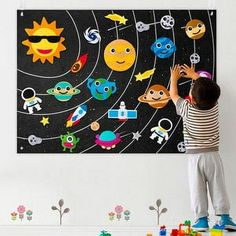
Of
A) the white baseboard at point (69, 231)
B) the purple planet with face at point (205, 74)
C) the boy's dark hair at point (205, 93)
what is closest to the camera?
the boy's dark hair at point (205, 93)

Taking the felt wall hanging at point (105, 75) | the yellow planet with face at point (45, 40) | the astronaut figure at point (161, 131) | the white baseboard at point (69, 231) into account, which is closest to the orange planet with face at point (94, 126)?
the felt wall hanging at point (105, 75)

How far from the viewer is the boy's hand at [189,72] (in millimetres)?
3459

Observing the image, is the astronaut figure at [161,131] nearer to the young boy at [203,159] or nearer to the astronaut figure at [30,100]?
the young boy at [203,159]

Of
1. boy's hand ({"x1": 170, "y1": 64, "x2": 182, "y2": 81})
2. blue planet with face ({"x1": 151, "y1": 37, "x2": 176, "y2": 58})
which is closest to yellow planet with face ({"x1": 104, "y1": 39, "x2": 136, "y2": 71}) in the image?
blue planet with face ({"x1": 151, "y1": 37, "x2": 176, "y2": 58})

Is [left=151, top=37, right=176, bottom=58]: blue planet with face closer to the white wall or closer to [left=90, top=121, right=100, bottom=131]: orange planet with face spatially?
the white wall

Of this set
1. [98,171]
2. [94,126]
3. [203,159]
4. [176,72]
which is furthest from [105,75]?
[203,159]

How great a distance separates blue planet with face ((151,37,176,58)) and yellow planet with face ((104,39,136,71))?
0.12 meters

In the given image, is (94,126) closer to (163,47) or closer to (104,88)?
(104,88)

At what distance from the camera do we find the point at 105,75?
3.49m

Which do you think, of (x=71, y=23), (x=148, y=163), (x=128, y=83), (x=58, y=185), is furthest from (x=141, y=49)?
(x=58, y=185)

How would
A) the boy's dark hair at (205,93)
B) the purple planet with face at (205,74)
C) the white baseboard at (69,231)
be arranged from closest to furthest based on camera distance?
the boy's dark hair at (205,93)
the white baseboard at (69,231)
the purple planet with face at (205,74)

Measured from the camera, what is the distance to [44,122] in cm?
350

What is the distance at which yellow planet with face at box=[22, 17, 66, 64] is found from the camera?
3488mm

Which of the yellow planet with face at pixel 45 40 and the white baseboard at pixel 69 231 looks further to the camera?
the yellow planet with face at pixel 45 40
